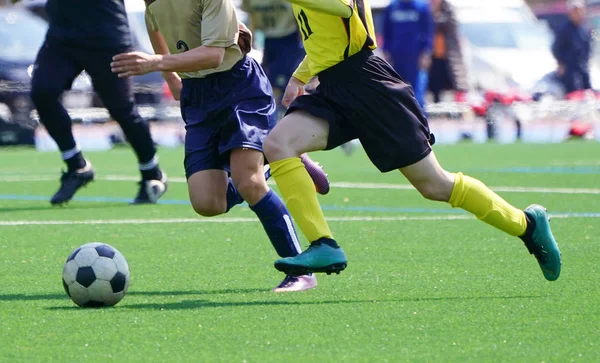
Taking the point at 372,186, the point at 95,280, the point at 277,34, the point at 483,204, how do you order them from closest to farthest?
the point at 95,280 < the point at 483,204 < the point at 372,186 < the point at 277,34

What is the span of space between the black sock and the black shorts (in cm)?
486

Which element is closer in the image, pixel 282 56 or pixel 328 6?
pixel 328 6

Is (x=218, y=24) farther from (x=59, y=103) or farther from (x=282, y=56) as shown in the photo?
(x=282, y=56)

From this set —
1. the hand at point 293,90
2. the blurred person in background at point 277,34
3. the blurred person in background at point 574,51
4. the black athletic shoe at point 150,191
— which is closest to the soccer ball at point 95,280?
the hand at point 293,90

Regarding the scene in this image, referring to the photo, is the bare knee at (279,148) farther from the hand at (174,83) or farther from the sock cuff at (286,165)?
the hand at (174,83)

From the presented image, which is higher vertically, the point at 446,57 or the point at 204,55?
the point at 204,55

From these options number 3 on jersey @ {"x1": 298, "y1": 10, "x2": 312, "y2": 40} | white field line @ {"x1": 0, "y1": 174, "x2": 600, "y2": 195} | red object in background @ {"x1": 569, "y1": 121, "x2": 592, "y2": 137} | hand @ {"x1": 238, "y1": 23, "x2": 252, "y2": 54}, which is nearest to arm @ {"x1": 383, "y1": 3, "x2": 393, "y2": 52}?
red object in background @ {"x1": 569, "y1": 121, "x2": 592, "y2": 137}

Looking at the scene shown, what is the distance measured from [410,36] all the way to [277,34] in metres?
5.40

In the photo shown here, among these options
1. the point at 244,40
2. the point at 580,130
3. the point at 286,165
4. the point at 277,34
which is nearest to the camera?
the point at 286,165

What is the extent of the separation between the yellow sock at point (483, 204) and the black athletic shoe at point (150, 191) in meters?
5.09

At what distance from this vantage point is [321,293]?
6.38 meters

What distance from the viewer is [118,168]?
15.9 metres

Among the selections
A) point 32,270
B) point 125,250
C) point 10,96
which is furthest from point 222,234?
point 10,96

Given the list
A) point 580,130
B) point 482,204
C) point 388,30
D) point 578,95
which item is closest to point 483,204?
point 482,204
